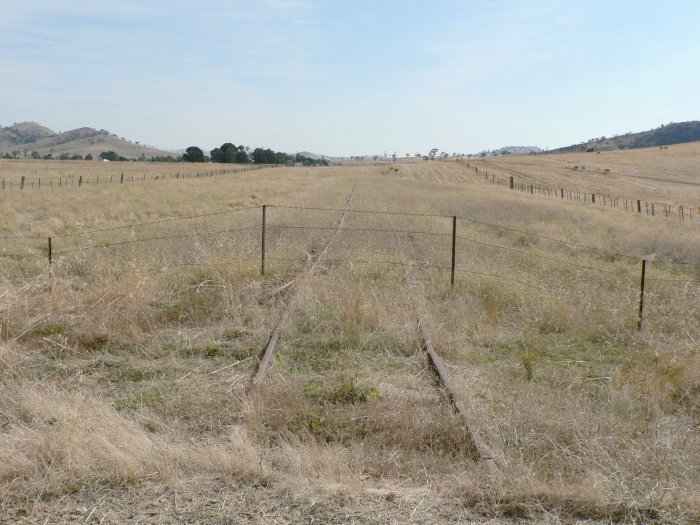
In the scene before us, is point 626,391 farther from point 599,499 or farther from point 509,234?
point 509,234

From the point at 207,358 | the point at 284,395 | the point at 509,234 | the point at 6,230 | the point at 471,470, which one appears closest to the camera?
the point at 471,470

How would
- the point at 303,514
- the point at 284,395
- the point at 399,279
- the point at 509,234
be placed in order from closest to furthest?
the point at 303,514, the point at 284,395, the point at 399,279, the point at 509,234

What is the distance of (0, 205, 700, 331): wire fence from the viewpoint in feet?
37.8

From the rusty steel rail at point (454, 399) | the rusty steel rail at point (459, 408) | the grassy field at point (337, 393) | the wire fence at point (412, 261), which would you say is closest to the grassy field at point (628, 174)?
the wire fence at point (412, 261)

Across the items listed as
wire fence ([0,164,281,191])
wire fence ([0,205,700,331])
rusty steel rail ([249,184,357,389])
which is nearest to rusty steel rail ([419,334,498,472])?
rusty steel rail ([249,184,357,389])

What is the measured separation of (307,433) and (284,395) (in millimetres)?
778

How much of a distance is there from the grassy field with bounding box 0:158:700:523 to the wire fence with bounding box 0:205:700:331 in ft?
0.40

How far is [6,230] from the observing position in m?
22.7

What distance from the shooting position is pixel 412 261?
48.2 ft

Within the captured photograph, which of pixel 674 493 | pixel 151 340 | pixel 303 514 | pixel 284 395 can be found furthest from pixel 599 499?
pixel 151 340

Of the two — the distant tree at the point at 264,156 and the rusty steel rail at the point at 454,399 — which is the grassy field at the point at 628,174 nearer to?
the rusty steel rail at the point at 454,399

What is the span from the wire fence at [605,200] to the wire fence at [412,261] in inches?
1225

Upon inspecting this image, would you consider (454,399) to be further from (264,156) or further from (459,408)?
(264,156)

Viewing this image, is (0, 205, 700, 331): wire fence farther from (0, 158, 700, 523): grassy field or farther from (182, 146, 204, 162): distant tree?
(182, 146, 204, 162): distant tree
